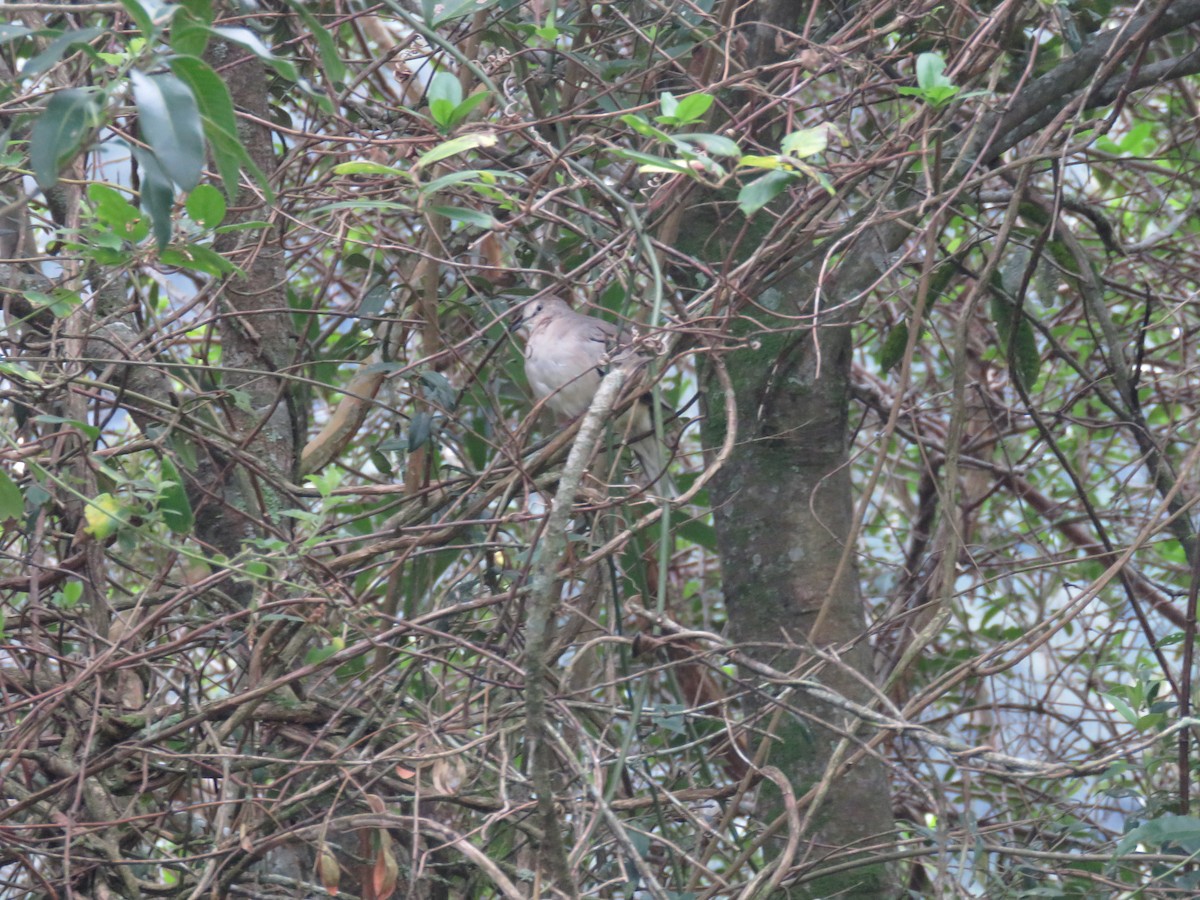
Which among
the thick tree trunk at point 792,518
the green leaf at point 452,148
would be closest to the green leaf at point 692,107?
the green leaf at point 452,148

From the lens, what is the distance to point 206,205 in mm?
1802

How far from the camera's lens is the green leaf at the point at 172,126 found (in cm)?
116

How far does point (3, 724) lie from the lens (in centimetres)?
234

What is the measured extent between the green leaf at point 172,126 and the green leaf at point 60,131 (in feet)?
0.28

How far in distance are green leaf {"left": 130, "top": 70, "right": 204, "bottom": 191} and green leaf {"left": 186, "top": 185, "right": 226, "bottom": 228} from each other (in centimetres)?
61

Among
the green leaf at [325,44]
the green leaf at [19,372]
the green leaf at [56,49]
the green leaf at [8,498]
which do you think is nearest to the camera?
the green leaf at [56,49]

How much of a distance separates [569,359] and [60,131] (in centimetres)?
195

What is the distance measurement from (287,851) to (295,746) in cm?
31

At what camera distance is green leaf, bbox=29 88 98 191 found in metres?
1.21

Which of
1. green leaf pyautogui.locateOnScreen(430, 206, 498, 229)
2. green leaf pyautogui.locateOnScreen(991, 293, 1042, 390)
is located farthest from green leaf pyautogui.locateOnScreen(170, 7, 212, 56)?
green leaf pyautogui.locateOnScreen(991, 293, 1042, 390)

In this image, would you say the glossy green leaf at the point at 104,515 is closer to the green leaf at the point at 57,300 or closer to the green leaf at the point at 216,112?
the green leaf at the point at 57,300

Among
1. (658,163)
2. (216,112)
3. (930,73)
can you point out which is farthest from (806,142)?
(216,112)

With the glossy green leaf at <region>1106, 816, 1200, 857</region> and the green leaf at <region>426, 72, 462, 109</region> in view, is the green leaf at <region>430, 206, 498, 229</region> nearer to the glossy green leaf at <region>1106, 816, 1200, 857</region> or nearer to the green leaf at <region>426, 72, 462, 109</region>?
the green leaf at <region>426, 72, 462, 109</region>

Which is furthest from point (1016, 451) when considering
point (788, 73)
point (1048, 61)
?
point (788, 73)
